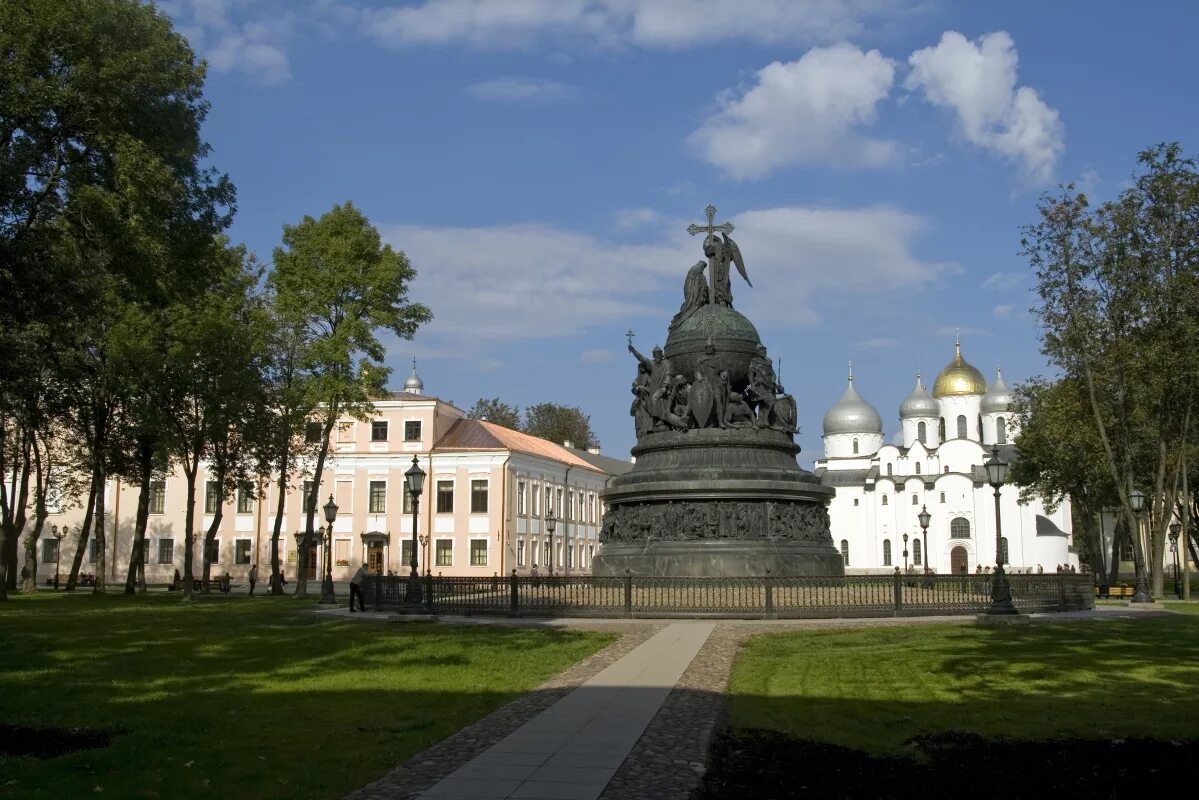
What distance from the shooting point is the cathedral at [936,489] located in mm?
98500

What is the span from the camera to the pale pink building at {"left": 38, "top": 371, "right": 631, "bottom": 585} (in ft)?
227

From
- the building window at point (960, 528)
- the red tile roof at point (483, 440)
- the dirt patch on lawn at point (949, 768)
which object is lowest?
the dirt patch on lawn at point (949, 768)

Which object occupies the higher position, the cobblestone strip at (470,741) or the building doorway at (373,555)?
the building doorway at (373,555)

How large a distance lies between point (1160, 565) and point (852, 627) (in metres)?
23.8

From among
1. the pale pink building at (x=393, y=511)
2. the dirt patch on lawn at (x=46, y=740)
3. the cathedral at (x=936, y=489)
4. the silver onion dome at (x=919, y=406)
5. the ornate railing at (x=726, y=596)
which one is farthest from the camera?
the silver onion dome at (x=919, y=406)

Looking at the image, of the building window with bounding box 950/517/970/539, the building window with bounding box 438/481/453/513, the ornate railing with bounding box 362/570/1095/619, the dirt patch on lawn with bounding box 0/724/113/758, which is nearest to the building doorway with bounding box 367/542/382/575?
the building window with bounding box 438/481/453/513

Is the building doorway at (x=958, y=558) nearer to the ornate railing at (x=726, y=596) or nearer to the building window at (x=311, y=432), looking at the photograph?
the building window at (x=311, y=432)

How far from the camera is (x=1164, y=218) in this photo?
39.2 meters

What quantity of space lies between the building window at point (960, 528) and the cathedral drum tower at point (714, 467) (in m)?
70.7

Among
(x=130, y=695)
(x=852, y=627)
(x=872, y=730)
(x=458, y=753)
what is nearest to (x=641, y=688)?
(x=872, y=730)

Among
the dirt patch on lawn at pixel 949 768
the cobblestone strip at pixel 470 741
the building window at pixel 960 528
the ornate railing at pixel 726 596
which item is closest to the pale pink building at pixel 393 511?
the ornate railing at pixel 726 596

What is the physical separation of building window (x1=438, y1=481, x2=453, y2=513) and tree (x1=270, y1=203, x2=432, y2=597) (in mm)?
26868

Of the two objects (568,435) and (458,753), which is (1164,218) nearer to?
(458,753)

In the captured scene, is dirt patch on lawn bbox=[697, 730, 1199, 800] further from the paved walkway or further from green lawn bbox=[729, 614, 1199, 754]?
the paved walkway
